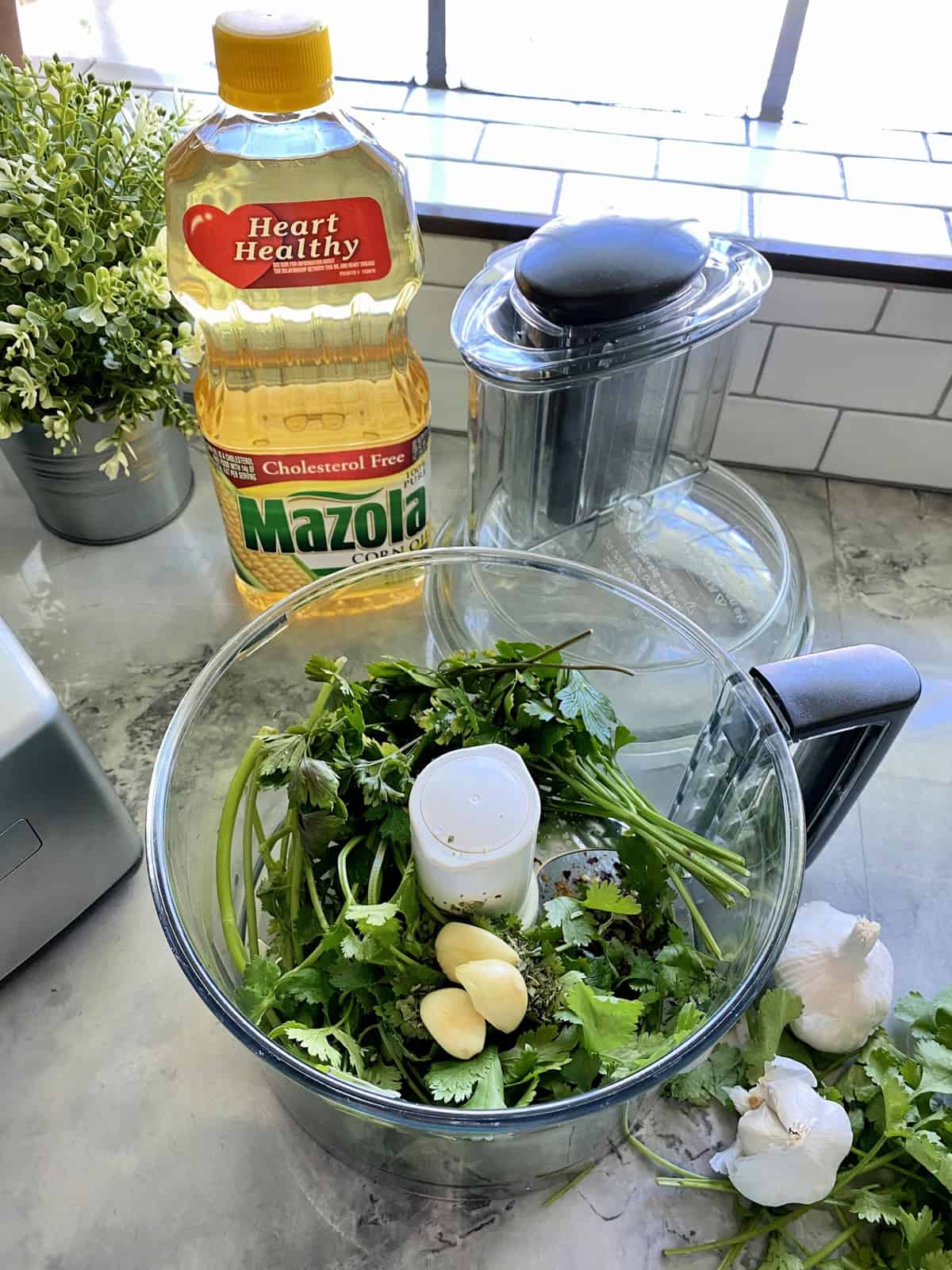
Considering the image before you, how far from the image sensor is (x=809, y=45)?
804mm

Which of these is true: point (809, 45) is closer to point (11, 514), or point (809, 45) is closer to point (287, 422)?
point (287, 422)

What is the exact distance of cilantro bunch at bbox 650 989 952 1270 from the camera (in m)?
0.46

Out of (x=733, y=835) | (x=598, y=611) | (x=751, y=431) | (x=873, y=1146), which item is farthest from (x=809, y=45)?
(x=873, y=1146)

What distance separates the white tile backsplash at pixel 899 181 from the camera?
0.76 m

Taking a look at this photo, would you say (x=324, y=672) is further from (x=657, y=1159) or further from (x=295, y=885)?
(x=657, y=1159)

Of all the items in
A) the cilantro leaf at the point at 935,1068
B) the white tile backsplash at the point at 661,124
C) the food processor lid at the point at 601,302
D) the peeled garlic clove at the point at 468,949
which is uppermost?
the food processor lid at the point at 601,302

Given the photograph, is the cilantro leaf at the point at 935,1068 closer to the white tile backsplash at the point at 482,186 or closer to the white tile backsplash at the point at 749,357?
the white tile backsplash at the point at 749,357

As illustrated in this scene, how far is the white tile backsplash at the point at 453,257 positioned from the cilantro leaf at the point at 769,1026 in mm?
528

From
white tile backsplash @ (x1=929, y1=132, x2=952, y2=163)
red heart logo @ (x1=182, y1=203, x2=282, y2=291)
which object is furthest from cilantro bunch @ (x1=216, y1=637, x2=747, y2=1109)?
white tile backsplash @ (x1=929, y1=132, x2=952, y2=163)

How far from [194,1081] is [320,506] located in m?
0.34

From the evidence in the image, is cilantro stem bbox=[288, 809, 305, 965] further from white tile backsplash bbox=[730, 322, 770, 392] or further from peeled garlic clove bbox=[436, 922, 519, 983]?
white tile backsplash bbox=[730, 322, 770, 392]

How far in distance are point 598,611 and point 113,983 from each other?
0.36 metres

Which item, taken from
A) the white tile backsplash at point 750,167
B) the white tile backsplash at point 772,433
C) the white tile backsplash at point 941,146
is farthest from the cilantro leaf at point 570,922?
the white tile backsplash at point 941,146

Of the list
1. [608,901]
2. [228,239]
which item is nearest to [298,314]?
[228,239]
